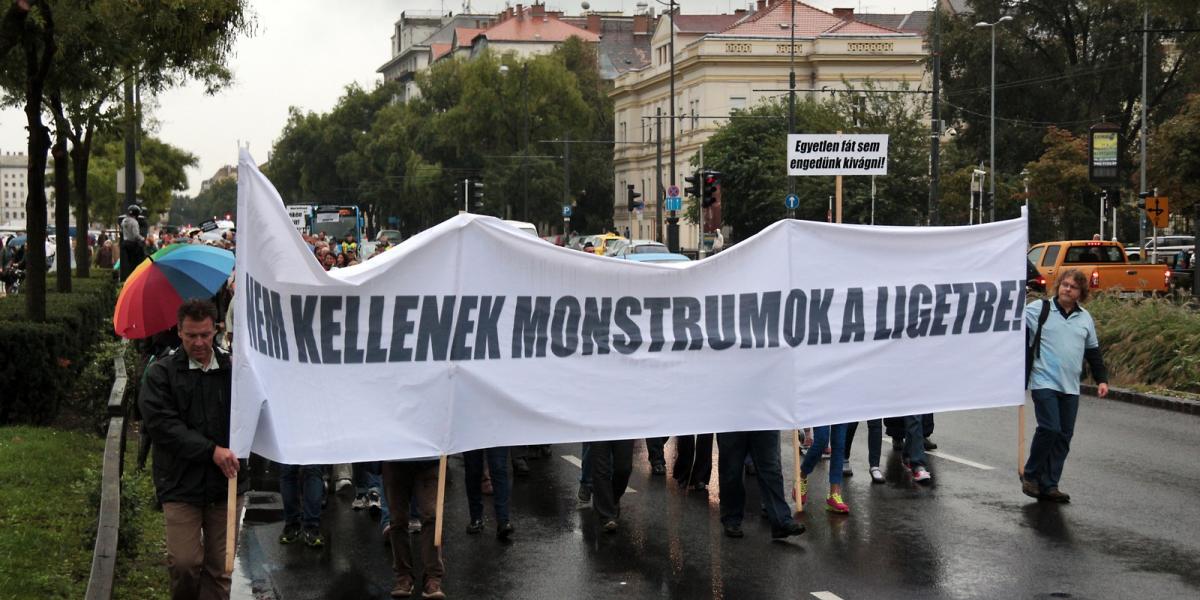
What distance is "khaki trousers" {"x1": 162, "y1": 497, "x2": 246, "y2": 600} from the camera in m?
7.02

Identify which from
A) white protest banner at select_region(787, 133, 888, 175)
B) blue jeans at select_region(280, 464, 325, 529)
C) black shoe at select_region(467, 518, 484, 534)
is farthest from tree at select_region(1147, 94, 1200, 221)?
blue jeans at select_region(280, 464, 325, 529)

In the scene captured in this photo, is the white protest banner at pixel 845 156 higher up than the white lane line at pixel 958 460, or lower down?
higher up

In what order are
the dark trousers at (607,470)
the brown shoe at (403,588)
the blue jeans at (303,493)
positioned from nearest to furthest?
the brown shoe at (403,588) < the blue jeans at (303,493) < the dark trousers at (607,470)

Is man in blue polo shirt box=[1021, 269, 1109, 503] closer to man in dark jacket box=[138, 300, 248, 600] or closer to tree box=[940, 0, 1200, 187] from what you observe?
man in dark jacket box=[138, 300, 248, 600]

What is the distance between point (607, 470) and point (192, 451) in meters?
4.20

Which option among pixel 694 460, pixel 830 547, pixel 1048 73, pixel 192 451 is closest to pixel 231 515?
pixel 192 451

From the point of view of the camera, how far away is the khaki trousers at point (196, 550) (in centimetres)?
702

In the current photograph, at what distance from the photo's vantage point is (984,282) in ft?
36.6

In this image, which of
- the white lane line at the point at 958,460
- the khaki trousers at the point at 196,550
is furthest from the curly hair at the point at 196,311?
the white lane line at the point at 958,460

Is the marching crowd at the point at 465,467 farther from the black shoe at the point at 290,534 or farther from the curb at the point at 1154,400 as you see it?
the curb at the point at 1154,400

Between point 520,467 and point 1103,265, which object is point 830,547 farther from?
point 1103,265

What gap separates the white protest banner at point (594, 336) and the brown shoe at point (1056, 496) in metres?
0.89

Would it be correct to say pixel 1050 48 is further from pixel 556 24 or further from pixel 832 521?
pixel 556 24

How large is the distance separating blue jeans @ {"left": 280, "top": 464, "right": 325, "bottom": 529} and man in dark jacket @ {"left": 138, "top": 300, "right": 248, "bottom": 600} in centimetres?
287
